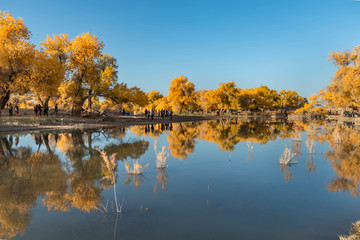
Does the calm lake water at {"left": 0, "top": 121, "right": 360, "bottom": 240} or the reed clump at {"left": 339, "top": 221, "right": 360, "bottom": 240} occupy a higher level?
the reed clump at {"left": 339, "top": 221, "right": 360, "bottom": 240}

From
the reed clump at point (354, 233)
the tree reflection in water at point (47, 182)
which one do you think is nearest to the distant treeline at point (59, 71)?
the tree reflection in water at point (47, 182)

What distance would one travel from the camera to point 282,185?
7.75 metres

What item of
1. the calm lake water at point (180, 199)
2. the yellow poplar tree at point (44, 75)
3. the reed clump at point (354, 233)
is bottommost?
the calm lake water at point (180, 199)

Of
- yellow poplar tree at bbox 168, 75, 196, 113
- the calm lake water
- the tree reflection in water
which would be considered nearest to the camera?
the calm lake water

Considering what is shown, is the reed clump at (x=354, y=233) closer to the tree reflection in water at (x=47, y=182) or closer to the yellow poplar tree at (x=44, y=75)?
the tree reflection in water at (x=47, y=182)

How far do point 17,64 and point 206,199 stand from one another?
1246 inches

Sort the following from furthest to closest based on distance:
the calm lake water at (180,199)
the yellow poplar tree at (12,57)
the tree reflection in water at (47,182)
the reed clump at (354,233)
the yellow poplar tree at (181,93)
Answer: the yellow poplar tree at (181,93)
the yellow poplar tree at (12,57)
the tree reflection in water at (47,182)
the calm lake water at (180,199)
the reed clump at (354,233)

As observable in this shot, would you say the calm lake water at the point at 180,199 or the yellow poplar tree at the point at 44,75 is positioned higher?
the yellow poplar tree at the point at 44,75

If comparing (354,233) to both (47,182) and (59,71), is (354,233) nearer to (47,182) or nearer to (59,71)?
(47,182)

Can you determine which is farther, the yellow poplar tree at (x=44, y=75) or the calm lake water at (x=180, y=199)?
the yellow poplar tree at (x=44, y=75)

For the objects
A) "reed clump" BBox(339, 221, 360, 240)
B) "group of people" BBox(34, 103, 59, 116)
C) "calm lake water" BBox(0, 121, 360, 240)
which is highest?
"group of people" BBox(34, 103, 59, 116)

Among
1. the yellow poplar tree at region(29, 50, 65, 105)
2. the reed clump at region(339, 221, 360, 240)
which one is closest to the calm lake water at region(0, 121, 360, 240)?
the reed clump at region(339, 221, 360, 240)

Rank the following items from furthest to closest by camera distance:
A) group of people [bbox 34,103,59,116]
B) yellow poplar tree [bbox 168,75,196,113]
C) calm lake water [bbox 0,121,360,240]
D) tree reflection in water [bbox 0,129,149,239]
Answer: yellow poplar tree [bbox 168,75,196,113], group of people [bbox 34,103,59,116], tree reflection in water [bbox 0,129,149,239], calm lake water [bbox 0,121,360,240]

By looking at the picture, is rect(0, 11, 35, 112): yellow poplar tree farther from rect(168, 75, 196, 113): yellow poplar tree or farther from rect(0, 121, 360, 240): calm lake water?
rect(168, 75, 196, 113): yellow poplar tree
